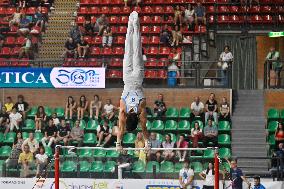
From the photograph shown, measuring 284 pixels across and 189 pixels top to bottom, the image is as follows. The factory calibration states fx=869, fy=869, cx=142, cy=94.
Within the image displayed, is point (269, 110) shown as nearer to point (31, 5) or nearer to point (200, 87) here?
point (200, 87)

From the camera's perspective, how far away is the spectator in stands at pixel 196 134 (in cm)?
2548

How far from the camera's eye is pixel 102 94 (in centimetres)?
2859

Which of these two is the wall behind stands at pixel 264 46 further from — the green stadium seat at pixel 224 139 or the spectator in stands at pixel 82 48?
the spectator in stands at pixel 82 48

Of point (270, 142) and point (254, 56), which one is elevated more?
point (254, 56)

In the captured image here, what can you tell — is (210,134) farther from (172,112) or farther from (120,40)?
(120,40)

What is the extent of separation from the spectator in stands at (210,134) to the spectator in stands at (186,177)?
3.78 metres

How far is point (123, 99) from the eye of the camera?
16.7m

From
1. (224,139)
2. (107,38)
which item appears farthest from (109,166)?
(107,38)

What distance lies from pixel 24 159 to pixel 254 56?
1098 cm

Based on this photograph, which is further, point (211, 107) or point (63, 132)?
point (211, 107)

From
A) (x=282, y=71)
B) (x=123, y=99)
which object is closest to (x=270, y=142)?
(x=282, y=71)

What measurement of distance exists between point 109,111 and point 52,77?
2271mm

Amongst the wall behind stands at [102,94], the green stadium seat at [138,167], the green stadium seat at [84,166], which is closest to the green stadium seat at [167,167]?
the green stadium seat at [138,167]

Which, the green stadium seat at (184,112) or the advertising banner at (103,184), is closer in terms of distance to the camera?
the advertising banner at (103,184)
